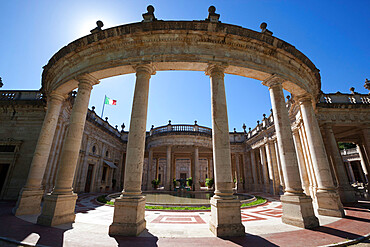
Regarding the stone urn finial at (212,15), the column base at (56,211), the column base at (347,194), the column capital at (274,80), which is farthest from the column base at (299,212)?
the column base at (347,194)

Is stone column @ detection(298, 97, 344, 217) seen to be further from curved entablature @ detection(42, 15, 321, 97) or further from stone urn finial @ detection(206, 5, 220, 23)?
Answer: stone urn finial @ detection(206, 5, 220, 23)

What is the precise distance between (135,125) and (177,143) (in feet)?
63.2

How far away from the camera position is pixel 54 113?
35.8ft

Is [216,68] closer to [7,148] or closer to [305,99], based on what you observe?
[305,99]

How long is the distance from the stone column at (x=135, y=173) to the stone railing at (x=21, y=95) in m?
14.5

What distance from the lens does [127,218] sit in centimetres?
613

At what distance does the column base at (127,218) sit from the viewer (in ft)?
19.6

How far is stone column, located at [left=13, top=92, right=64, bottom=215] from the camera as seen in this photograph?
905cm

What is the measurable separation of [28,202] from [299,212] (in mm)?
13990

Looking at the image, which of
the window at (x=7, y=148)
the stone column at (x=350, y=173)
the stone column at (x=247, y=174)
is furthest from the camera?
the stone column at (x=350, y=173)

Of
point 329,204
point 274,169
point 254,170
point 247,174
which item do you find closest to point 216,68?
point 329,204

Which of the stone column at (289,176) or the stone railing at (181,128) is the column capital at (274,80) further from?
the stone railing at (181,128)

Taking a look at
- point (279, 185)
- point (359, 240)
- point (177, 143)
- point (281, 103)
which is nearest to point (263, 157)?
point (279, 185)

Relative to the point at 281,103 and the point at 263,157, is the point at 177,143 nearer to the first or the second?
the point at 263,157
